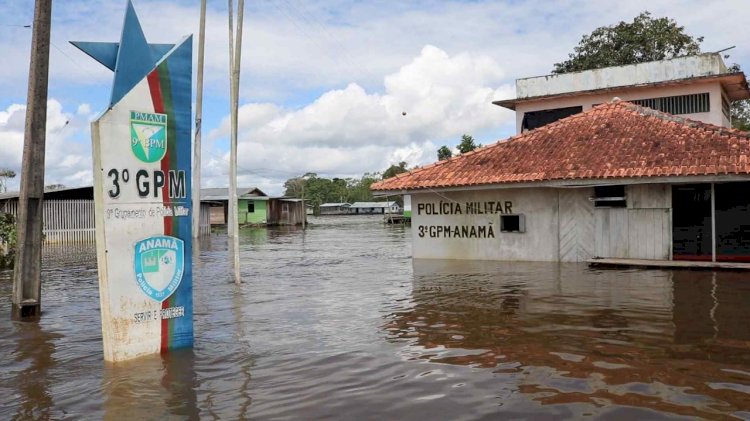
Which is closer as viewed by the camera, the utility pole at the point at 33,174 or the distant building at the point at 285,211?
the utility pole at the point at 33,174

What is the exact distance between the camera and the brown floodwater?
5.27 metres

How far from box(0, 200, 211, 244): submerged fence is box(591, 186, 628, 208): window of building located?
21.5 m

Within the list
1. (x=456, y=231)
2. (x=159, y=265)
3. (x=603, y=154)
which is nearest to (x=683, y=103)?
(x=603, y=154)

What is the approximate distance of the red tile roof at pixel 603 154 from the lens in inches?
564

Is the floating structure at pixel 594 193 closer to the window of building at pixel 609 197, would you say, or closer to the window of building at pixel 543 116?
the window of building at pixel 609 197

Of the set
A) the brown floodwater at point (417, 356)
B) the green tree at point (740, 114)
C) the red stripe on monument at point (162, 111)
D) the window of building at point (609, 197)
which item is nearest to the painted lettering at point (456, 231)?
the window of building at point (609, 197)

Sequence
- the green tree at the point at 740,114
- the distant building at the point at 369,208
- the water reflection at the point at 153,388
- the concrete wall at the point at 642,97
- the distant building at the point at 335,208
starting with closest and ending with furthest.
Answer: the water reflection at the point at 153,388
the concrete wall at the point at 642,97
the green tree at the point at 740,114
the distant building at the point at 369,208
the distant building at the point at 335,208

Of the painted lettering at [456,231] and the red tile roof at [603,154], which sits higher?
the red tile roof at [603,154]

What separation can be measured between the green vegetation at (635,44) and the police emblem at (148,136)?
3301 cm

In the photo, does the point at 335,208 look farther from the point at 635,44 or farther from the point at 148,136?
the point at 148,136

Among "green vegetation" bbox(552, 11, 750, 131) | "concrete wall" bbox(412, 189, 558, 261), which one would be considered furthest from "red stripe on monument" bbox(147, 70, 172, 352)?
"green vegetation" bbox(552, 11, 750, 131)

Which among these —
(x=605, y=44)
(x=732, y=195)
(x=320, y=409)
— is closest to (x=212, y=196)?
(x=605, y=44)

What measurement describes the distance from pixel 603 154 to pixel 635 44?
2318 centimetres

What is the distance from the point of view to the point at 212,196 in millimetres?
52031
